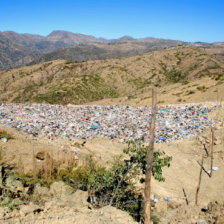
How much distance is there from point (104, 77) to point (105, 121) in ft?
92.7

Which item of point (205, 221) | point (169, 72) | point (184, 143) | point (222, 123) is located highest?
point (169, 72)

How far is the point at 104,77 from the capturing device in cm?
3966

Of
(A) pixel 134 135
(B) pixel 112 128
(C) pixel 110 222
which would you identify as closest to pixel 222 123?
(A) pixel 134 135

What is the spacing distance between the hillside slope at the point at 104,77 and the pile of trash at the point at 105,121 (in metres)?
15.9

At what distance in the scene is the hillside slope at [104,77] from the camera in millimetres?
33250

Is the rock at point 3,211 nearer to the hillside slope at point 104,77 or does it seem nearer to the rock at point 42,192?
the rock at point 42,192

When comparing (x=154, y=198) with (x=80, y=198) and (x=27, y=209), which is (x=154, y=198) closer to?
(x=80, y=198)

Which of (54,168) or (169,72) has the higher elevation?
(169,72)

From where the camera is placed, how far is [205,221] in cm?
522

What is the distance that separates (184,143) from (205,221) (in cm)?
518

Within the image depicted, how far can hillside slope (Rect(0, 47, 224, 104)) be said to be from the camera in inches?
1309

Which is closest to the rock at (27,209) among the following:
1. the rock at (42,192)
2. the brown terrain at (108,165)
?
the brown terrain at (108,165)

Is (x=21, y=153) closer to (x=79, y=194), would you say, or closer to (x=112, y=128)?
(x=79, y=194)

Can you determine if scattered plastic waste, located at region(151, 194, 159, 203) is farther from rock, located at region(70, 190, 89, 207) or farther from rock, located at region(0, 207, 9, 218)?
rock, located at region(0, 207, 9, 218)
